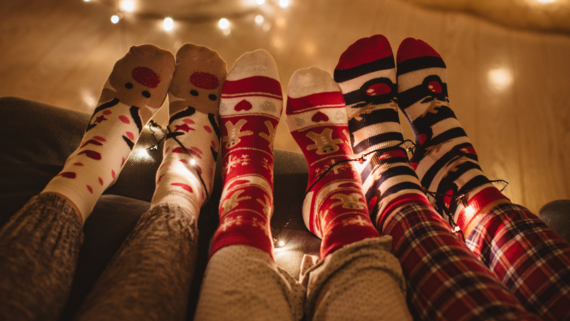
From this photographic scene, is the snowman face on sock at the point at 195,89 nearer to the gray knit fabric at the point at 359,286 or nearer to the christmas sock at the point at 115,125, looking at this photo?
the christmas sock at the point at 115,125

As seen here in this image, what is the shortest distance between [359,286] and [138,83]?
A: 2.39 feet

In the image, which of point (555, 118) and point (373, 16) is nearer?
point (555, 118)

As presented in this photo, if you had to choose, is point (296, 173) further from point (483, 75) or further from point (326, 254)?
point (483, 75)

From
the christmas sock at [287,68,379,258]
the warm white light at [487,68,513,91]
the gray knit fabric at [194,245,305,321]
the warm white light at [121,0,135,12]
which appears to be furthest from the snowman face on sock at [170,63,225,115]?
the warm white light at [487,68,513,91]

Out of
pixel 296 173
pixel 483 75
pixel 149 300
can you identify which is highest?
pixel 483 75

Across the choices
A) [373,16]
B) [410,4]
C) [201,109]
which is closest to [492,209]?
[201,109]

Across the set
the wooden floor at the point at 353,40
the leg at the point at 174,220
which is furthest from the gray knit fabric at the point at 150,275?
the wooden floor at the point at 353,40

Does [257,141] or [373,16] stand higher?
[373,16]

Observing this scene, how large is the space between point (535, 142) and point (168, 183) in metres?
1.29

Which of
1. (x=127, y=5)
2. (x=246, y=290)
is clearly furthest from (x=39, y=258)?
(x=127, y=5)

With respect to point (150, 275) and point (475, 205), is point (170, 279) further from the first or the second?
point (475, 205)

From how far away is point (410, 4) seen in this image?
65.5 inches

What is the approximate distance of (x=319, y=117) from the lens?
0.88 meters

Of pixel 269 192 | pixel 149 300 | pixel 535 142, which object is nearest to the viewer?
pixel 149 300
